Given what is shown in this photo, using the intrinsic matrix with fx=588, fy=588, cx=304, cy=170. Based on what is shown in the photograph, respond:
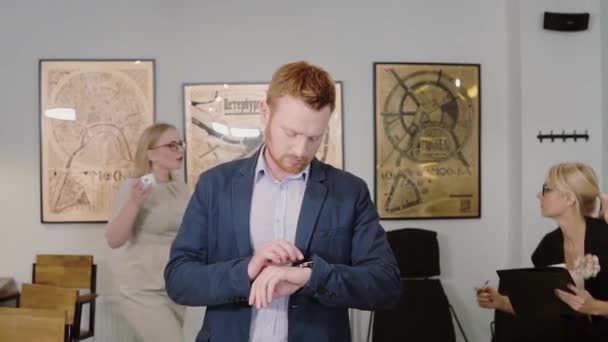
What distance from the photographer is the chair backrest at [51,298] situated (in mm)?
2516

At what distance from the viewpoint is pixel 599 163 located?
4.03m

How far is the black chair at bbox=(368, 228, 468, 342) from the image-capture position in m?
3.77

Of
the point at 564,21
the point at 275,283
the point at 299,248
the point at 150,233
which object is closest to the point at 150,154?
the point at 150,233

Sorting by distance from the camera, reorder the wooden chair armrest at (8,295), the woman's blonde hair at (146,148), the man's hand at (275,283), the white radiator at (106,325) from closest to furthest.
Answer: the man's hand at (275,283), the woman's blonde hair at (146,148), the wooden chair armrest at (8,295), the white radiator at (106,325)

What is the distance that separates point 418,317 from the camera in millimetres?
3805

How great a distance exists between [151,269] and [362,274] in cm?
170

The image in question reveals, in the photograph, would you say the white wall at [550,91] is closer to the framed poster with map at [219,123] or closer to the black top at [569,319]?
the black top at [569,319]

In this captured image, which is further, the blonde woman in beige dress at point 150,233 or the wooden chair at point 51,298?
the blonde woman in beige dress at point 150,233

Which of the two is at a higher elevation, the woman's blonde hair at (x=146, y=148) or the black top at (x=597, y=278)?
the woman's blonde hair at (x=146, y=148)

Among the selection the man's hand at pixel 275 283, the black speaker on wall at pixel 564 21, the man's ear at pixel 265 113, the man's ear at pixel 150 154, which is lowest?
the man's hand at pixel 275 283

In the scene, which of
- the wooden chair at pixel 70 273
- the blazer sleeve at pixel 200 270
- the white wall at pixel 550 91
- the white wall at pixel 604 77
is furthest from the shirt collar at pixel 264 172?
the white wall at pixel 604 77

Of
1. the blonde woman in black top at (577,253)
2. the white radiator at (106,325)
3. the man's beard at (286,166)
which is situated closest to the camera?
the man's beard at (286,166)

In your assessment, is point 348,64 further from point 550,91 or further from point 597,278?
point 597,278

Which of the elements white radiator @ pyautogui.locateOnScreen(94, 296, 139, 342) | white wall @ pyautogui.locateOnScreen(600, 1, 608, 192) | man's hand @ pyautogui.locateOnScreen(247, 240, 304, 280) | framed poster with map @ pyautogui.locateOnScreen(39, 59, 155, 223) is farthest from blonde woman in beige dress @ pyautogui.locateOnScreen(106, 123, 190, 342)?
white wall @ pyautogui.locateOnScreen(600, 1, 608, 192)
